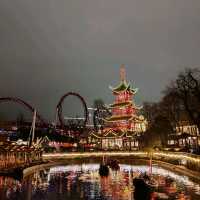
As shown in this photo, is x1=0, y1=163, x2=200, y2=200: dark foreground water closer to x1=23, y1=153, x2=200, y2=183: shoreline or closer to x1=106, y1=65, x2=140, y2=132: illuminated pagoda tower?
x1=23, y1=153, x2=200, y2=183: shoreline

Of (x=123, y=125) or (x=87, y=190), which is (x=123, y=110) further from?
(x=87, y=190)

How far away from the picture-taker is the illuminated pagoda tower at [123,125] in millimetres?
126875

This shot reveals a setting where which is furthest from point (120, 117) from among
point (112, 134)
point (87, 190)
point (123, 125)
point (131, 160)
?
point (87, 190)

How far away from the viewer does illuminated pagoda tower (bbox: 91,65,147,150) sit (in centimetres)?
12688

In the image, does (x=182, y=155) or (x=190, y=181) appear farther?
(x=182, y=155)

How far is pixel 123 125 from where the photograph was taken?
136625 millimetres

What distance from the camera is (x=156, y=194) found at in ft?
121

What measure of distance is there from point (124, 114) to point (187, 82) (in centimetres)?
7503

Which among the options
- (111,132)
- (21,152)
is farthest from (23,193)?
(111,132)

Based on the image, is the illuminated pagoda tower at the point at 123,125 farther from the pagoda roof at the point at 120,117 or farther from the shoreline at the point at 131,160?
the shoreline at the point at 131,160

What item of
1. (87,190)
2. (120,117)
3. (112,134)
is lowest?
(87,190)

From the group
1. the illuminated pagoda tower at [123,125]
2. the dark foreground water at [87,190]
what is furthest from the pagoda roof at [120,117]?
the dark foreground water at [87,190]

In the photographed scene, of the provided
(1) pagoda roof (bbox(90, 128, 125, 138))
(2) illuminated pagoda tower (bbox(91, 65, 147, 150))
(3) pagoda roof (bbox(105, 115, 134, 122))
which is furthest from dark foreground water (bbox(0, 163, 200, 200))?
(3) pagoda roof (bbox(105, 115, 134, 122))

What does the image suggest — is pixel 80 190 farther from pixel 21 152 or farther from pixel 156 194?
pixel 21 152
